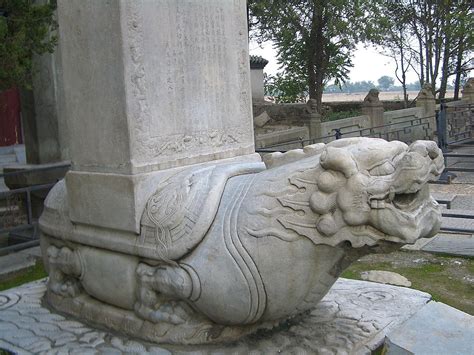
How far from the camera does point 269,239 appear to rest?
9.25ft

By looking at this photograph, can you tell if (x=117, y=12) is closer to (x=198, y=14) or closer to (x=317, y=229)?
(x=198, y=14)

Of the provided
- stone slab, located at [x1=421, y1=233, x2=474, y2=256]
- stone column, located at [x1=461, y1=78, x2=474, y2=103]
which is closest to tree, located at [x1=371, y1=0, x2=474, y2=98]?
stone column, located at [x1=461, y1=78, x2=474, y2=103]

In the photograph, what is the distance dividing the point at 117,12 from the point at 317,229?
5.13 feet

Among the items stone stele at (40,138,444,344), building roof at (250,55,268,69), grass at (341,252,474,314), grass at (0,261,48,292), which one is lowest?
grass at (341,252,474,314)

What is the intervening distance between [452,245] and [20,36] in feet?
15.6

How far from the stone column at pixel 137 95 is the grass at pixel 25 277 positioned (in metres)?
2.45

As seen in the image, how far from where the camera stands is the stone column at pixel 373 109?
18.0m

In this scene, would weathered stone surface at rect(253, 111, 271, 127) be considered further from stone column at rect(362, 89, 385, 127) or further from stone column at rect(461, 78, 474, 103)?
stone column at rect(461, 78, 474, 103)

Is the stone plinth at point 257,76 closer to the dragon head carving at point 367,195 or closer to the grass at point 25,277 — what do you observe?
the grass at point 25,277

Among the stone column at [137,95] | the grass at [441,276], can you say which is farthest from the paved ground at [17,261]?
the grass at [441,276]

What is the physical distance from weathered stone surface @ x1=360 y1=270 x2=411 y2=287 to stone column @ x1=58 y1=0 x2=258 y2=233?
2.06 metres

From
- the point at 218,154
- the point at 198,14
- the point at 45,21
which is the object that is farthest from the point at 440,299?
the point at 45,21

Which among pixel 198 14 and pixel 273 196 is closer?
pixel 273 196

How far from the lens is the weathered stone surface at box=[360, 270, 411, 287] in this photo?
199 inches
